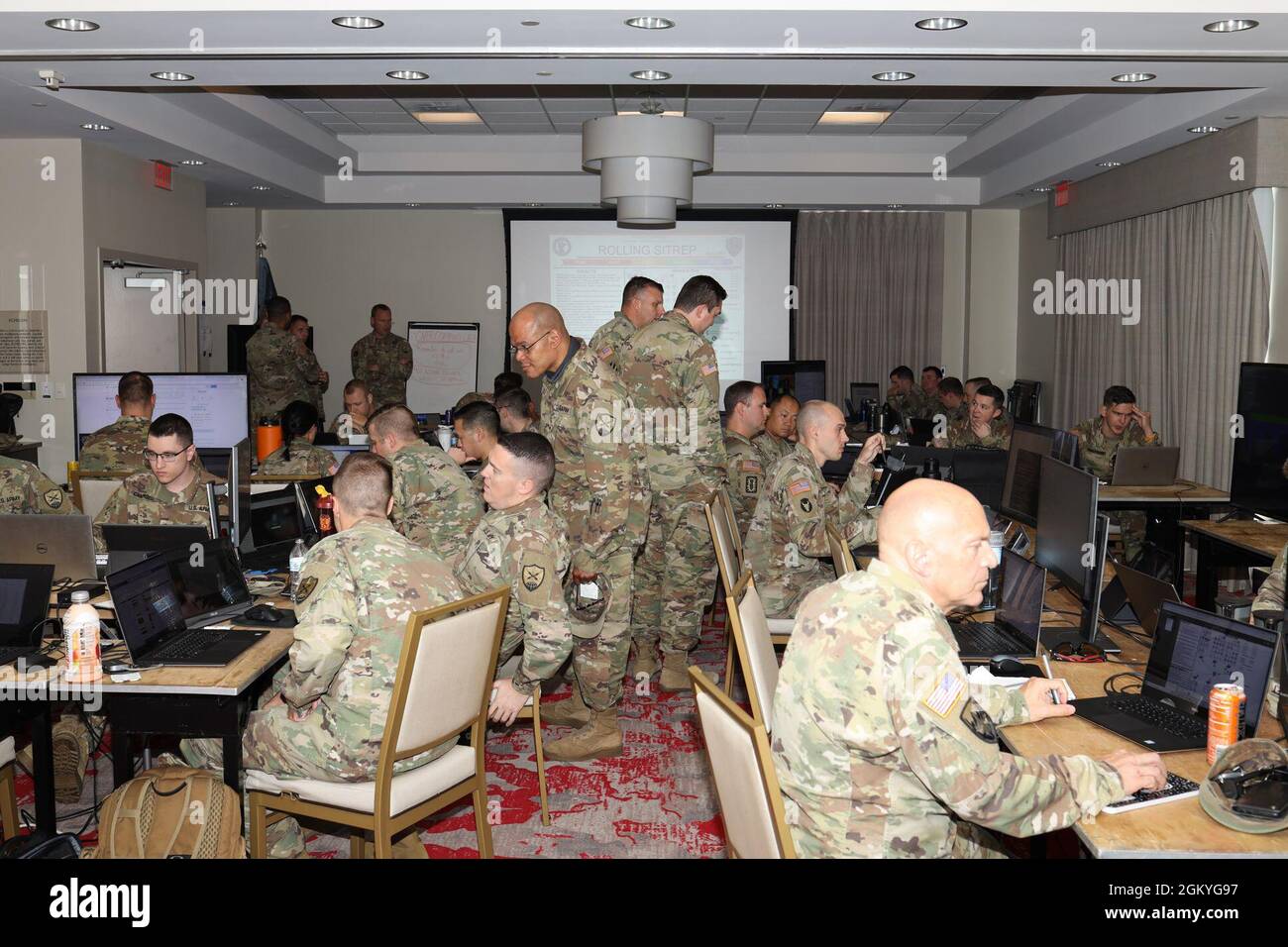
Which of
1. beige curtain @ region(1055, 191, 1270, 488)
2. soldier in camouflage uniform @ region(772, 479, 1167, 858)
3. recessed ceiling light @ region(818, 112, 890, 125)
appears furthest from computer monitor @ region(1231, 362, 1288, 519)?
recessed ceiling light @ region(818, 112, 890, 125)

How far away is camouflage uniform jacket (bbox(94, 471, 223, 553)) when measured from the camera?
4418mm

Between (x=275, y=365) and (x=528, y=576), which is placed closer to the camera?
(x=528, y=576)

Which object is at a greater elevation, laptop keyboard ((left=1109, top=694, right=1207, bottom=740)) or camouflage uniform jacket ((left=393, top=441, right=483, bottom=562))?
camouflage uniform jacket ((left=393, top=441, right=483, bottom=562))

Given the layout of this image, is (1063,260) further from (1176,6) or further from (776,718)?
(776,718)

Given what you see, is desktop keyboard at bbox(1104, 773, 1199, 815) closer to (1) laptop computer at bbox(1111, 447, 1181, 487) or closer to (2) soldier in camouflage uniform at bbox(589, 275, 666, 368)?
(2) soldier in camouflage uniform at bbox(589, 275, 666, 368)

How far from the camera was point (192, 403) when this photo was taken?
24.3 feet

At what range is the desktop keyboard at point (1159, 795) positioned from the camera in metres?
2.15

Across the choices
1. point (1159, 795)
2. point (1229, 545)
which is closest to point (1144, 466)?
point (1229, 545)

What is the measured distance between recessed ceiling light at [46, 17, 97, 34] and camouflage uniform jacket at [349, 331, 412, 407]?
6540 mm

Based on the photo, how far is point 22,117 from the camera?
676cm

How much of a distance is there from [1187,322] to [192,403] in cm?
692

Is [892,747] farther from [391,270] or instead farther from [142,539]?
[391,270]

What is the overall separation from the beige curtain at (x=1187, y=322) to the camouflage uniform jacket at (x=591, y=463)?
4.70 m
